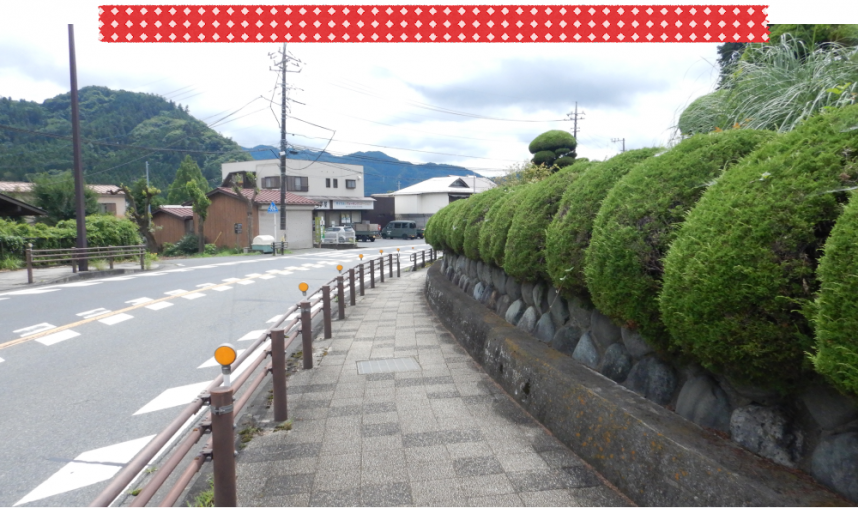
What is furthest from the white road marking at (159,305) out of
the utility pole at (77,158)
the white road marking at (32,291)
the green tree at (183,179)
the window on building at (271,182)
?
the green tree at (183,179)

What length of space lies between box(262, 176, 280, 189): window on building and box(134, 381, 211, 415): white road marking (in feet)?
156

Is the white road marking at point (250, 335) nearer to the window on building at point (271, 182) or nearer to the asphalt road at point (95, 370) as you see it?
the asphalt road at point (95, 370)

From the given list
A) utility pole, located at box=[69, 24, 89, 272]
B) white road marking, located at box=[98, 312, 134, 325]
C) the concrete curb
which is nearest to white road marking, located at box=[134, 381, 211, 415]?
the concrete curb

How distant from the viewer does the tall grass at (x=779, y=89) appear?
3240mm

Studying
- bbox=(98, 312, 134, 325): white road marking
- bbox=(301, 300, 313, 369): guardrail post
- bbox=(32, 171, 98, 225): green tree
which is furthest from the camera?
bbox=(32, 171, 98, 225): green tree

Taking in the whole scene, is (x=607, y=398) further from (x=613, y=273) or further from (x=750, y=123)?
(x=750, y=123)

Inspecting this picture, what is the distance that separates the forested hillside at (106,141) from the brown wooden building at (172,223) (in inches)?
405

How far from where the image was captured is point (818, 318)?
6.09 feet

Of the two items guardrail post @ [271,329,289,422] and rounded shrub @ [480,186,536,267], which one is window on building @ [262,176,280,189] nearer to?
rounded shrub @ [480,186,536,267]

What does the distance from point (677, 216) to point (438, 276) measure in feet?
27.6

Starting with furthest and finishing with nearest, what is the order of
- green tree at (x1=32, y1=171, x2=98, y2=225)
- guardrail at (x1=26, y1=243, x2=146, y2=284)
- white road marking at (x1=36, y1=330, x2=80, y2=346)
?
1. green tree at (x1=32, y1=171, x2=98, y2=225)
2. guardrail at (x1=26, y1=243, x2=146, y2=284)
3. white road marking at (x1=36, y1=330, x2=80, y2=346)

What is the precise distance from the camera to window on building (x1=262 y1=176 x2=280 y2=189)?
167 ft

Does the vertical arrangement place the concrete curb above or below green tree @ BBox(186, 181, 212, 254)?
below

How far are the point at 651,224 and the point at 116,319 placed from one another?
362 inches
